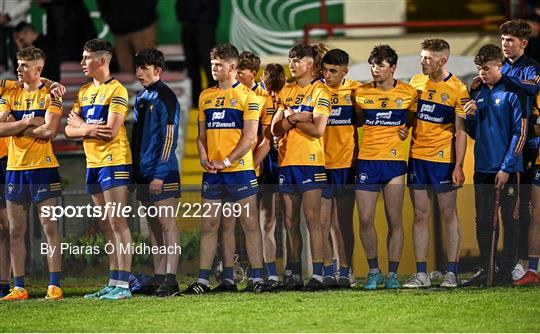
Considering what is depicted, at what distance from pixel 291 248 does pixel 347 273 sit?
547 mm

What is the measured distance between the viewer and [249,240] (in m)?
10.1

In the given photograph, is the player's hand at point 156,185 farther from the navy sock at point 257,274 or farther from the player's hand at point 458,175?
the player's hand at point 458,175

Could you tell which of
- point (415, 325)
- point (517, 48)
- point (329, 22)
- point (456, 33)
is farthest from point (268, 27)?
point (415, 325)

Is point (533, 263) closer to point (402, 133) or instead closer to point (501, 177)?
point (501, 177)

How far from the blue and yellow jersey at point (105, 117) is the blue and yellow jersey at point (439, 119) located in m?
2.48

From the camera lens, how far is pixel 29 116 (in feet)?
33.3

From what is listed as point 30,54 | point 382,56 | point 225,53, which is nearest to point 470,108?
point 382,56

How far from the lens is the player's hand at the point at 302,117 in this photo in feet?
32.6

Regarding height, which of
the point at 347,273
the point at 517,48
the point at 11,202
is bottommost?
the point at 347,273

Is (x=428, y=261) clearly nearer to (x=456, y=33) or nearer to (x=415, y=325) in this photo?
(x=415, y=325)

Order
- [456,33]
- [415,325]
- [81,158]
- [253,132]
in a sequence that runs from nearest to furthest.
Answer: [415,325], [253,132], [81,158], [456,33]

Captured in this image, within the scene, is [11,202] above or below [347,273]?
above

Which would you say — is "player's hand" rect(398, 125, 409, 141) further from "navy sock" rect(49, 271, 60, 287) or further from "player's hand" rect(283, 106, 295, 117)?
"navy sock" rect(49, 271, 60, 287)

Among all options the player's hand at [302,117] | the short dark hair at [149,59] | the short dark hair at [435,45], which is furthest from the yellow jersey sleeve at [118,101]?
the short dark hair at [435,45]
